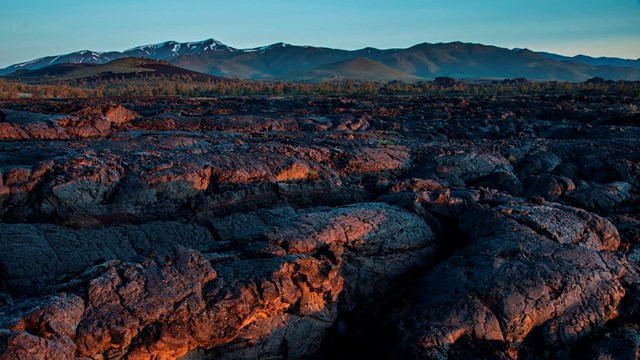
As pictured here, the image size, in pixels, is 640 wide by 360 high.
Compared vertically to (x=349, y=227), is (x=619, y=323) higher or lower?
lower

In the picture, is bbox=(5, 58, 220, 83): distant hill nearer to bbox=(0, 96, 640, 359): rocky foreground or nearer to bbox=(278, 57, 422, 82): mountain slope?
bbox=(278, 57, 422, 82): mountain slope

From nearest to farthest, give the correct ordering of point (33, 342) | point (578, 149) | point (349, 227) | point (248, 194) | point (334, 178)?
point (33, 342), point (349, 227), point (248, 194), point (334, 178), point (578, 149)

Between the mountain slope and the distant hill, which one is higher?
the distant hill

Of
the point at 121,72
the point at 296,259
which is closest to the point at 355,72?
the point at 121,72

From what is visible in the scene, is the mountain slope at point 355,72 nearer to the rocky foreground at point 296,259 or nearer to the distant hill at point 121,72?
the distant hill at point 121,72

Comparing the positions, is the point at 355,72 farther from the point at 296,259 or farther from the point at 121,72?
the point at 296,259

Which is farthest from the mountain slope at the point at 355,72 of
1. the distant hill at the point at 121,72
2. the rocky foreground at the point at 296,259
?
the rocky foreground at the point at 296,259

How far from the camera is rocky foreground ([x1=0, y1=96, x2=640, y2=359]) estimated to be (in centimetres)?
605

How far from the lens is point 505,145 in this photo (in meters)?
16.9

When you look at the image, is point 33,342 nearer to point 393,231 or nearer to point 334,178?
point 393,231

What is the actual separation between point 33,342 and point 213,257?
95.8 inches

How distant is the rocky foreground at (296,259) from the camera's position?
238 inches

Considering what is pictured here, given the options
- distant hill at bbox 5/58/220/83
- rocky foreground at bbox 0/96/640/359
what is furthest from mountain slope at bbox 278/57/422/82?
rocky foreground at bbox 0/96/640/359

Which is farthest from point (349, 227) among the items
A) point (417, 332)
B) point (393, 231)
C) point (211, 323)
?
point (211, 323)
